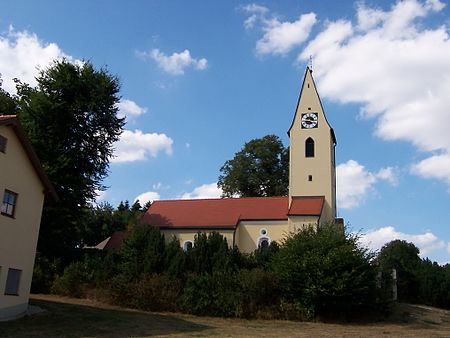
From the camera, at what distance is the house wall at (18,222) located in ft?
70.8

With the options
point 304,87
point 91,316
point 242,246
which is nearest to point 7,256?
point 91,316

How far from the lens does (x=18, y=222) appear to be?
2273cm

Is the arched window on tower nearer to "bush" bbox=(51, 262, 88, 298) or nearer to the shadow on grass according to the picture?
"bush" bbox=(51, 262, 88, 298)

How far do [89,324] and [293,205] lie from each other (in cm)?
2654

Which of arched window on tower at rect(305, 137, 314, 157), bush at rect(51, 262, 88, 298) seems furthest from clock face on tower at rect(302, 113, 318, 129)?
bush at rect(51, 262, 88, 298)

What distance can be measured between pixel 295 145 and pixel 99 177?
17920 mm

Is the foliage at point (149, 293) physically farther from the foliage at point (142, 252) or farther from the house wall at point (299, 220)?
the house wall at point (299, 220)

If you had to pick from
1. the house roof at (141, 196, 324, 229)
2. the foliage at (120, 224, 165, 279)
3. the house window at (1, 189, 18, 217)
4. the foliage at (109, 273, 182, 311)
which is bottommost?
the foliage at (109, 273, 182, 311)

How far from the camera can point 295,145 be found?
4728cm

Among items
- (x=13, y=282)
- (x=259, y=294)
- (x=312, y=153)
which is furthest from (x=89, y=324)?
(x=312, y=153)

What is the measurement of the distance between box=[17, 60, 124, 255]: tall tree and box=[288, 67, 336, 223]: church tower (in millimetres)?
16151

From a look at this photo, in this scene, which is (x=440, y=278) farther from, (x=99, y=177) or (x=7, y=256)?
(x=7, y=256)

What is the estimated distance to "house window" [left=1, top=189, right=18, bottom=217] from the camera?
71.6 ft

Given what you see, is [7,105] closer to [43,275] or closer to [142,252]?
[43,275]
